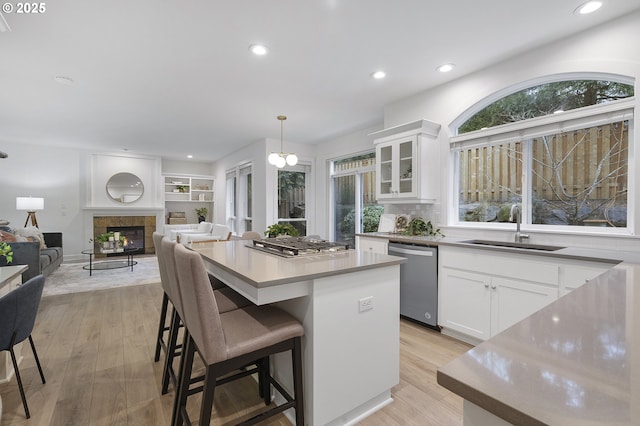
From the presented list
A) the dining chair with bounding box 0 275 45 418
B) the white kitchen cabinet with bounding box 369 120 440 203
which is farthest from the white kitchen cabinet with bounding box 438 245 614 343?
the dining chair with bounding box 0 275 45 418

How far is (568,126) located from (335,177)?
3960 mm

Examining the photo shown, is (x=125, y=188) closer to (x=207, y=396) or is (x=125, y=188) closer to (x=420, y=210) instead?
(x=420, y=210)

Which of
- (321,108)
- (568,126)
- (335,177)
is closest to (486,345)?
(568,126)

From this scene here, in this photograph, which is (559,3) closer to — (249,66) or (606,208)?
(606,208)

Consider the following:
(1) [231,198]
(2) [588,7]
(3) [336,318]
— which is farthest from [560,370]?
(1) [231,198]

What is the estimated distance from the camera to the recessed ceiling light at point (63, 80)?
3193 mm

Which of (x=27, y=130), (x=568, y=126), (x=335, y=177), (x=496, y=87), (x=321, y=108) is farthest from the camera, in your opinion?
(x=335, y=177)

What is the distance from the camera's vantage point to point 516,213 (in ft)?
9.00

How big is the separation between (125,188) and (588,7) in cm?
887

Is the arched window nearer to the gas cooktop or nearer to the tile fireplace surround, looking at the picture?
the gas cooktop

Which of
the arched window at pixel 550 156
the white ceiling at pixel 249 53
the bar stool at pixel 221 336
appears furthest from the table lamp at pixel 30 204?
the arched window at pixel 550 156

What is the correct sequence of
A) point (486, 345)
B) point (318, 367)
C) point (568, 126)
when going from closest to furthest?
1. point (486, 345)
2. point (318, 367)
3. point (568, 126)

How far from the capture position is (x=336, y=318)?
1.62 metres

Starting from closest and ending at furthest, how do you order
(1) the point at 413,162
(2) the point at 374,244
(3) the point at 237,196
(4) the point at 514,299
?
(4) the point at 514,299, (1) the point at 413,162, (2) the point at 374,244, (3) the point at 237,196
